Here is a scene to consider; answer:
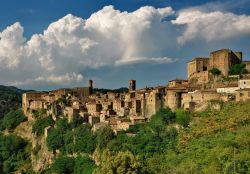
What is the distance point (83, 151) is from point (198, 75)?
17.7 meters

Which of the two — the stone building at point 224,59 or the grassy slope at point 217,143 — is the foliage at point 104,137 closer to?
the grassy slope at point 217,143

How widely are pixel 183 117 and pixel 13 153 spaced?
3569 centimetres

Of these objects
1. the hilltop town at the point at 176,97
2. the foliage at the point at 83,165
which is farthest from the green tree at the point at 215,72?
the foliage at the point at 83,165

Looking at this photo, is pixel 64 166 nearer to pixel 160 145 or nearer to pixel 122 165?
pixel 160 145

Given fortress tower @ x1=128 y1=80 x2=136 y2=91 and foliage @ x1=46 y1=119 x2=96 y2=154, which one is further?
fortress tower @ x1=128 y1=80 x2=136 y2=91

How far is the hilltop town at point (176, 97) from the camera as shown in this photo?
56.4 metres

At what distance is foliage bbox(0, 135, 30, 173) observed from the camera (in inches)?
3039

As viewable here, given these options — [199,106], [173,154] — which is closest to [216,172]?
[173,154]

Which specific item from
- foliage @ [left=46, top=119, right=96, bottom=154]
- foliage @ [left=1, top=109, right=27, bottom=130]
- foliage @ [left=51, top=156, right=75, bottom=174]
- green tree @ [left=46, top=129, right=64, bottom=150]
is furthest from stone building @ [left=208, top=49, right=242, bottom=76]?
foliage @ [left=1, top=109, right=27, bottom=130]

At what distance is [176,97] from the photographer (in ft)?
194

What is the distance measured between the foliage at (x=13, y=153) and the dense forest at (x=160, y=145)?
0.82 ft

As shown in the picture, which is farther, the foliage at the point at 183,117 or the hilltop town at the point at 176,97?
the hilltop town at the point at 176,97

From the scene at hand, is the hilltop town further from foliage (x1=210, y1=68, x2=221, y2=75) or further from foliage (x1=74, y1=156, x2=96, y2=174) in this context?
foliage (x1=74, y1=156, x2=96, y2=174)

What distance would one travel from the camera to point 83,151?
2445 inches
